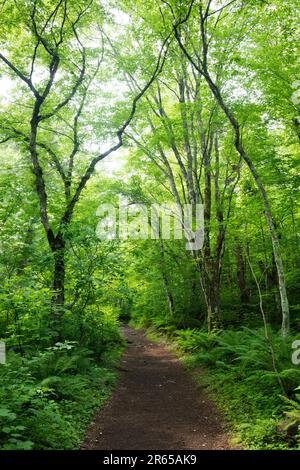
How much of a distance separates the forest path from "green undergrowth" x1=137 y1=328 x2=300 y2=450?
1.12 ft

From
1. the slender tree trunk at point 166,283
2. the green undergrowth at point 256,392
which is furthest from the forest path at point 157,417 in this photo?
the slender tree trunk at point 166,283

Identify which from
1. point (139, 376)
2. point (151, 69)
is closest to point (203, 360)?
point (139, 376)

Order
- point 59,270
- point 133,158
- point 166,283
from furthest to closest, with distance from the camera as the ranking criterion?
point 166,283 < point 133,158 < point 59,270

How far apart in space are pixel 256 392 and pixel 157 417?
210cm

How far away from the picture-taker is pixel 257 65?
9.55 meters

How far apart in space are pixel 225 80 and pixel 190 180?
4113 millimetres

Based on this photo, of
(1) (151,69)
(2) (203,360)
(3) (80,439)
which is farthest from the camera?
(1) (151,69)

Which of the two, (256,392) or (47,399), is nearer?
(47,399)

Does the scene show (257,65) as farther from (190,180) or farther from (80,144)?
(80,144)

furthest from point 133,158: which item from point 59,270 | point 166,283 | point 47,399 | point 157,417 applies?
point 47,399

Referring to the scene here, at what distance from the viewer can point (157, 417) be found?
682 centimetres

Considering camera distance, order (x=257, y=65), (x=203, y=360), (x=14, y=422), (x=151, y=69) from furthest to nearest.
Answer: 1. (x=151, y=69)
2. (x=203, y=360)
3. (x=257, y=65)
4. (x=14, y=422)

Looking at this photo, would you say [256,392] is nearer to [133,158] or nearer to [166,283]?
[166,283]

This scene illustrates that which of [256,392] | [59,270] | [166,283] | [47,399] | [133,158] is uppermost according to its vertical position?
[133,158]
